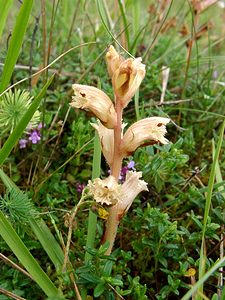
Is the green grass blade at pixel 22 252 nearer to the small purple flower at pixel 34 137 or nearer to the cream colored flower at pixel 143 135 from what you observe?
the cream colored flower at pixel 143 135

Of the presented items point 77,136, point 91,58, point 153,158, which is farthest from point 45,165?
point 91,58

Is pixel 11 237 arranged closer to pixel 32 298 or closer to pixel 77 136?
pixel 32 298

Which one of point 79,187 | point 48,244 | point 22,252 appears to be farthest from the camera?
point 79,187

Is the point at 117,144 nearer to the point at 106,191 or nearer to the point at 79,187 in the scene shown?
the point at 106,191

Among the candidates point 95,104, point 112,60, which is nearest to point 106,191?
point 95,104

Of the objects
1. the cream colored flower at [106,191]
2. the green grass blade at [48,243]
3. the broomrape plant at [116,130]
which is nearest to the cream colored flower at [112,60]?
the broomrape plant at [116,130]

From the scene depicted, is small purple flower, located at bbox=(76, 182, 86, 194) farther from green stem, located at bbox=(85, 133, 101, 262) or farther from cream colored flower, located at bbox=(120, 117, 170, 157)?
cream colored flower, located at bbox=(120, 117, 170, 157)
